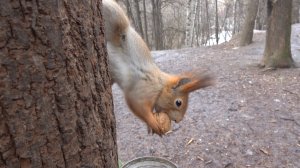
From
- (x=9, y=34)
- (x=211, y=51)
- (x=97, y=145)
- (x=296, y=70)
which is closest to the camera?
(x=9, y=34)

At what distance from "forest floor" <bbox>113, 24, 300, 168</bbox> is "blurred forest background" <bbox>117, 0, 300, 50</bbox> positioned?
945cm

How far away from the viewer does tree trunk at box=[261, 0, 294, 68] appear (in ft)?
23.7

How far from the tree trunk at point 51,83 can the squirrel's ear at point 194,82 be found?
4.64 ft

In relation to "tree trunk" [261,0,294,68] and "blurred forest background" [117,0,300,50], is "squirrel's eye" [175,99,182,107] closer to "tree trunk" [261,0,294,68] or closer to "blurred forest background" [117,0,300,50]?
"tree trunk" [261,0,294,68]

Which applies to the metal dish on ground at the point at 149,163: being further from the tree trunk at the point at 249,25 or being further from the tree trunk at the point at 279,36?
the tree trunk at the point at 249,25

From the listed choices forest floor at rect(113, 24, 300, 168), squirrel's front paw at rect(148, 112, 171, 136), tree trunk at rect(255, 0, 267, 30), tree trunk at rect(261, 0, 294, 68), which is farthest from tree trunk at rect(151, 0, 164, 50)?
squirrel's front paw at rect(148, 112, 171, 136)

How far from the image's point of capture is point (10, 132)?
3.37 ft

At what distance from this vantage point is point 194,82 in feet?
8.69

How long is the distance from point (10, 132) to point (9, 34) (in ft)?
0.86

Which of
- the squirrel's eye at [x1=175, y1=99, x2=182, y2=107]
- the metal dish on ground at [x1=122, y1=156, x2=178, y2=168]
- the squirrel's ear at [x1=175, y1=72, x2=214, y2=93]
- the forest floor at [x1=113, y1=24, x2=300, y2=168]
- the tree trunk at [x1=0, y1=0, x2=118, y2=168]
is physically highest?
the tree trunk at [x1=0, y1=0, x2=118, y2=168]

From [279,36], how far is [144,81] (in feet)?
17.5

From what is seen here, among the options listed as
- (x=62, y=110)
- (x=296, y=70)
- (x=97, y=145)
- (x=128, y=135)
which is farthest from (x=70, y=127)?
(x=296, y=70)

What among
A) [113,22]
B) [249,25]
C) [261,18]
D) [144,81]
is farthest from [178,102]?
[261,18]

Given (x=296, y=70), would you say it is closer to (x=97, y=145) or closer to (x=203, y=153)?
(x=203, y=153)
